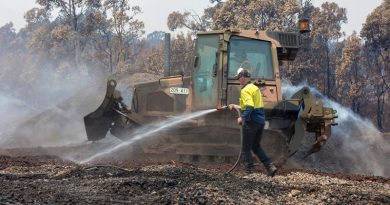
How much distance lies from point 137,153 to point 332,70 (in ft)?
93.0

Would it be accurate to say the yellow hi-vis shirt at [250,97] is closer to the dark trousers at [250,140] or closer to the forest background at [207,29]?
the dark trousers at [250,140]

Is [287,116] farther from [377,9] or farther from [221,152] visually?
[377,9]

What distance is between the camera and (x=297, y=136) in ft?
39.2

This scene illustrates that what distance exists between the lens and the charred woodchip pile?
22.3ft

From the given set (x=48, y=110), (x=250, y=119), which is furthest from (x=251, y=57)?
(x=48, y=110)

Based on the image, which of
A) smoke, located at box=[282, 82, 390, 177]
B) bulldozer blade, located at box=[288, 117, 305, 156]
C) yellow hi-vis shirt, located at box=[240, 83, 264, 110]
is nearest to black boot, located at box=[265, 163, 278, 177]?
yellow hi-vis shirt, located at box=[240, 83, 264, 110]

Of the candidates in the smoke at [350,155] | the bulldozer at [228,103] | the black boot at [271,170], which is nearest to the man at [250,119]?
the black boot at [271,170]

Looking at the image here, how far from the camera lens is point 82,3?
45188mm

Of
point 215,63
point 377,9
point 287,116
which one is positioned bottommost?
point 287,116

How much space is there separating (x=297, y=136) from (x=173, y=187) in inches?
194

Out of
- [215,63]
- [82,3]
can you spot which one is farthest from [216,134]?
[82,3]

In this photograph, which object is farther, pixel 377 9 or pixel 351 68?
pixel 351 68

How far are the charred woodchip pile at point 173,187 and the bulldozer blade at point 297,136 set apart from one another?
2010 mm

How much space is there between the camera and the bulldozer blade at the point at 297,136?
1192 centimetres
